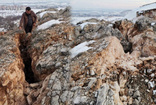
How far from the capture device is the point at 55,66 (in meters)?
6.59

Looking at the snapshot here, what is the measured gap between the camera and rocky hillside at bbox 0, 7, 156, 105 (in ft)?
14.4

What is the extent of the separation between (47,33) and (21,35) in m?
2.68

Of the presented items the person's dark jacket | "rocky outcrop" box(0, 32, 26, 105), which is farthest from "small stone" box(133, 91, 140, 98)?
the person's dark jacket

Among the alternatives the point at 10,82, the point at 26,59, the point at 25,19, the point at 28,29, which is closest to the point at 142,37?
the point at 10,82

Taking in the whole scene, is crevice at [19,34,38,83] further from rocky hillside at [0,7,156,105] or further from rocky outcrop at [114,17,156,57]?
rocky outcrop at [114,17,156,57]

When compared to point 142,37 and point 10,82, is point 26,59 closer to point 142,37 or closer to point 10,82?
point 10,82

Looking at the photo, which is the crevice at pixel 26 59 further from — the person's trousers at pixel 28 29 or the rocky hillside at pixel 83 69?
the person's trousers at pixel 28 29

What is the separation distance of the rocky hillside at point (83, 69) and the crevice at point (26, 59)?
0.21ft

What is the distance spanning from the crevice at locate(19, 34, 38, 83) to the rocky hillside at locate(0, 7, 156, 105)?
63 millimetres

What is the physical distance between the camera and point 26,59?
360 inches

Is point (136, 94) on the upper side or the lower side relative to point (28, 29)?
lower

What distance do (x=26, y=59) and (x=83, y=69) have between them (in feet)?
18.1

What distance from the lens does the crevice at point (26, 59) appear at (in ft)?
27.6

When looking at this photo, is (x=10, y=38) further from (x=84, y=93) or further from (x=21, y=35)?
(x=84, y=93)
